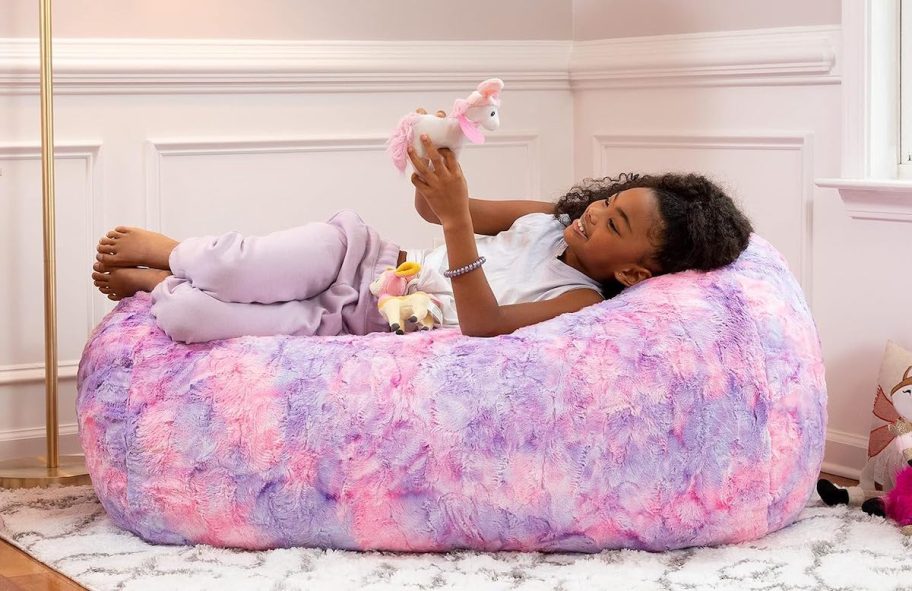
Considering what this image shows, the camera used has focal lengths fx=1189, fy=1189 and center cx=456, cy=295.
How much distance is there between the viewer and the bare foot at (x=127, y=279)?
96.2 inches

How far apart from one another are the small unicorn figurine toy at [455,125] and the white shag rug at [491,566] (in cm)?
72

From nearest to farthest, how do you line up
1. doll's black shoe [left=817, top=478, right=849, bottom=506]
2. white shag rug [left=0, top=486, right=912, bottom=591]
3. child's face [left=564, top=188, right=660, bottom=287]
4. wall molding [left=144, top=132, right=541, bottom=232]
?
white shag rug [left=0, top=486, right=912, bottom=591]
child's face [left=564, top=188, right=660, bottom=287]
doll's black shoe [left=817, top=478, right=849, bottom=506]
wall molding [left=144, top=132, right=541, bottom=232]

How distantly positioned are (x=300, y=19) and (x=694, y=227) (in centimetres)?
143

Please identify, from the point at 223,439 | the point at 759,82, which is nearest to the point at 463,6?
the point at 759,82

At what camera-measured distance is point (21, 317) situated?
2.89 m

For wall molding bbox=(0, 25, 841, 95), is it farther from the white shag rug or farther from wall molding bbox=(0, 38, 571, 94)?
the white shag rug

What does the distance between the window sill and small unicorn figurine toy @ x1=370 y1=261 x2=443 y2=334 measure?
98 centimetres

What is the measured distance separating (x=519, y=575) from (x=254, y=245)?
2.67 ft

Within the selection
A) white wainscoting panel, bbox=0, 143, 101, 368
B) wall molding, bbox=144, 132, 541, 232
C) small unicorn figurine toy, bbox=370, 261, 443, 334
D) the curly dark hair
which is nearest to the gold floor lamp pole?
white wainscoting panel, bbox=0, 143, 101, 368

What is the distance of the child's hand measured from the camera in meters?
2.14

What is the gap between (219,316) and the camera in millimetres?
2205

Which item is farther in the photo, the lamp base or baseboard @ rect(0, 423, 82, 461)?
baseboard @ rect(0, 423, 82, 461)

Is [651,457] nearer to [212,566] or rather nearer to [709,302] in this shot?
[709,302]

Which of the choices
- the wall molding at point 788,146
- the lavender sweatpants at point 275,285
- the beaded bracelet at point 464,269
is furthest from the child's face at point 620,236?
the wall molding at point 788,146
